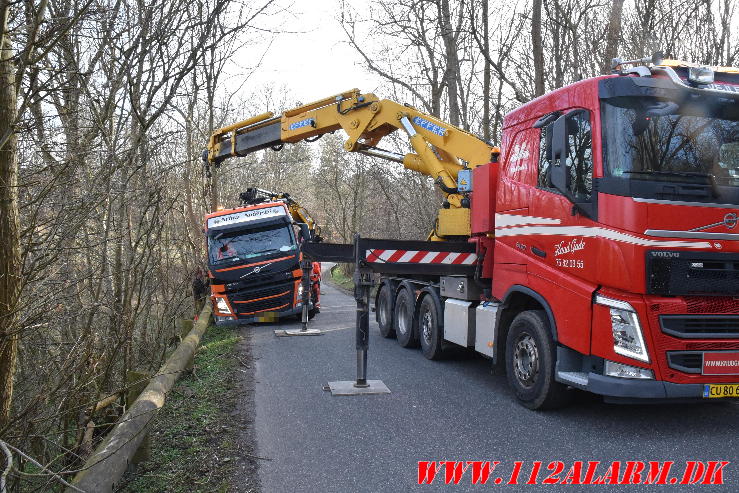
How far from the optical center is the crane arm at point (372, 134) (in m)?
9.36

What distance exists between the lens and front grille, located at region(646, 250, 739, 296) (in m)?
4.92

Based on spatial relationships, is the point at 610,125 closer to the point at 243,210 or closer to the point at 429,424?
the point at 429,424

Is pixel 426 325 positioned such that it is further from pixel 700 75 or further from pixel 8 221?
pixel 8 221

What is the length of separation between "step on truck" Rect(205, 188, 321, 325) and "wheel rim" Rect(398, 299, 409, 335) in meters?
2.79

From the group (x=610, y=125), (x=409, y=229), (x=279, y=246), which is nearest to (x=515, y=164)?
(x=610, y=125)

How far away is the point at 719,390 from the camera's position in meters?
5.03

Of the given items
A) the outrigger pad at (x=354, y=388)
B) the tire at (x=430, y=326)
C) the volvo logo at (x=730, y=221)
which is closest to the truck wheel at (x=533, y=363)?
the outrigger pad at (x=354, y=388)

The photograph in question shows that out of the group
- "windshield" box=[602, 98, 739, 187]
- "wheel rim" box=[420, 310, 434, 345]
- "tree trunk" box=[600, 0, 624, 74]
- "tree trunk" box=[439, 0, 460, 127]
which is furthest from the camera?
"tree trunk" box=[439, 0, 460, 127]

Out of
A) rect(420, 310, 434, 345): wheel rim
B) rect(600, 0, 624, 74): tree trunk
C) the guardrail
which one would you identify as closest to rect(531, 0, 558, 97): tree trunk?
rect(600, 0, 624, 74): tree trunk

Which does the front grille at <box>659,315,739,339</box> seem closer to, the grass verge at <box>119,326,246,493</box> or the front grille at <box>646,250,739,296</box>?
the front grille at <box>646,250,739,296</box>

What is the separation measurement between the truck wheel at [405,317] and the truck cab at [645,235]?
407 centimetres

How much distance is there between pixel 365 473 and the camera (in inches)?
176

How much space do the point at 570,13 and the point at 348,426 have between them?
13.4 metres

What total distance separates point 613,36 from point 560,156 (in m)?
8.45
